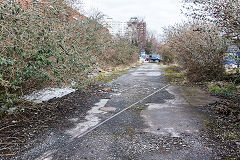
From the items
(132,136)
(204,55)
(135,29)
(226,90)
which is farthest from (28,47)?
Result: (135,29)

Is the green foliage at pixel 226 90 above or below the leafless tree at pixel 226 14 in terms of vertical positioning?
below

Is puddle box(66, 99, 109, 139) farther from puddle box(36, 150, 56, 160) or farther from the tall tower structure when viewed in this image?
the tall tower structure

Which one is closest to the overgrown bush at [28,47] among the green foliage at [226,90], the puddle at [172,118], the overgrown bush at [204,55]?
the puddle at [172,118]

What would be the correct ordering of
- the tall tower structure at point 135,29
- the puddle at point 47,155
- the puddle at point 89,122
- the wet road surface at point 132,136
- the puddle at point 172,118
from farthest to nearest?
the tall tower structure at point 135,29
the puddle at point 172,118
the puddle at point 89,122
the wet road surface at point 132,136
the puddle at point 47,155

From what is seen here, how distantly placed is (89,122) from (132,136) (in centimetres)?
136

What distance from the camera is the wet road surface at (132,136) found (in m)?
3.51

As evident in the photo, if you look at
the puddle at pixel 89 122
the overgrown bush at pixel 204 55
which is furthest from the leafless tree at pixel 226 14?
the puddle at pixel 89 122

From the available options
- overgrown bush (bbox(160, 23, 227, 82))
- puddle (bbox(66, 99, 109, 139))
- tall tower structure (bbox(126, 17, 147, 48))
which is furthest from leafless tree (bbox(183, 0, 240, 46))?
tall tower structure (bbox(126, 17, 147, 48))

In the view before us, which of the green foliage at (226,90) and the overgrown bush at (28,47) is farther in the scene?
the green foliage at (226,90)

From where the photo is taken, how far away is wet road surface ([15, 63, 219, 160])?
3.51 m

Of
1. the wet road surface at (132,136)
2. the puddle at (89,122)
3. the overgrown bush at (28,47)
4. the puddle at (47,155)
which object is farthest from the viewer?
the puddle at (89,122)

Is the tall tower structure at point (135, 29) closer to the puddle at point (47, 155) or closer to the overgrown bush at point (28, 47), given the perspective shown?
the overgrown bush at point (28, 47)

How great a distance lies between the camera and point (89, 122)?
5180mm

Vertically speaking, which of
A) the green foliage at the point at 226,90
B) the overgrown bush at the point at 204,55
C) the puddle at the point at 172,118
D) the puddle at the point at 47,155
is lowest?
the puddle at the point at 47,155
